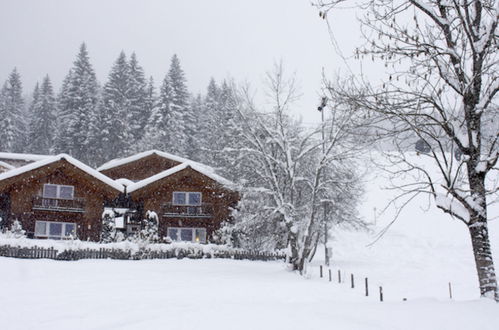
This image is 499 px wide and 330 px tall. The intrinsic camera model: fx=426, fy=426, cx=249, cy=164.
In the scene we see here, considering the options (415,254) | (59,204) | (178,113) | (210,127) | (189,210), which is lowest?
(415,254)

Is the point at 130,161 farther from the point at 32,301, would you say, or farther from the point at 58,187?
the point at 32,301

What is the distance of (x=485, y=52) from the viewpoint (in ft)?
26.6

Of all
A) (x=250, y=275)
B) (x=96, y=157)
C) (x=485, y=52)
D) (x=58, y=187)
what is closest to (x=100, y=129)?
(x=96, y=157)

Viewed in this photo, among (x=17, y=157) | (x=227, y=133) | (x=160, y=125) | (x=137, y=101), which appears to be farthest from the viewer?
(x=137, y=101)

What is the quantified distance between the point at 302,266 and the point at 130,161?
2282cm

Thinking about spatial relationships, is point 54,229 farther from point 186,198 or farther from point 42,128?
point 42,128

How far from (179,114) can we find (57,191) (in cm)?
2189

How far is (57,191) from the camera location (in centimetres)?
3166

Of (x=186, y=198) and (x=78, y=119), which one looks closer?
(x=186, y=198)

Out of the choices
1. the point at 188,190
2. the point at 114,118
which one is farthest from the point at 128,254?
the point at 114,118

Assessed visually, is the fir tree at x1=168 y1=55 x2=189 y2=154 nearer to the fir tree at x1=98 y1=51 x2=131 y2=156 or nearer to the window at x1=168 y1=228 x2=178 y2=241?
the fir tree at x1=98 y1=51 x2=131 y2=156

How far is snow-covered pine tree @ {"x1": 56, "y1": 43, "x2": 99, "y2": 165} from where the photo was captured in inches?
1960

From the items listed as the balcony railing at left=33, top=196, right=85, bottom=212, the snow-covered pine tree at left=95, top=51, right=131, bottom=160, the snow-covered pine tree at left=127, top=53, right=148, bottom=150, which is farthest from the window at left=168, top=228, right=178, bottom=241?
the snow-covered pine tree at left=127, top=53, right=148, bottom=150

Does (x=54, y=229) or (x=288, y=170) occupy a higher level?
(x=288, y=170)
